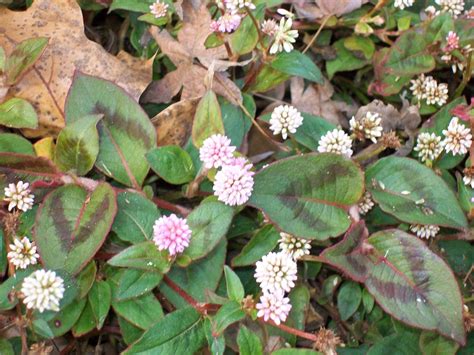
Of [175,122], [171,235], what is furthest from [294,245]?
[175,122]

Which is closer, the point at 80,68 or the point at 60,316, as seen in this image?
the point at 60,316

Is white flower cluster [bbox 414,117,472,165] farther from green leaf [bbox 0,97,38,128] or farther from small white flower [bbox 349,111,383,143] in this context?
green leaf [bbox 0,97,38,128]

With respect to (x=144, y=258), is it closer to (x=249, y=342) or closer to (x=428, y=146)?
(x=249, y=342)

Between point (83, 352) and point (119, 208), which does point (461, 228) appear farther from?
point (83, 352)

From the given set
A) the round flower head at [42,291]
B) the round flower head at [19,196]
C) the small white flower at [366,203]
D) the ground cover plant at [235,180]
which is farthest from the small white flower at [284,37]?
the round flower head at [42,291]

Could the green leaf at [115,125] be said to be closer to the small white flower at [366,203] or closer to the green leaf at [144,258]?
the green leaf at [144,258]

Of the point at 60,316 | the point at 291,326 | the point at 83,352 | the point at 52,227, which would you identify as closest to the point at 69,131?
the point at 52,227
